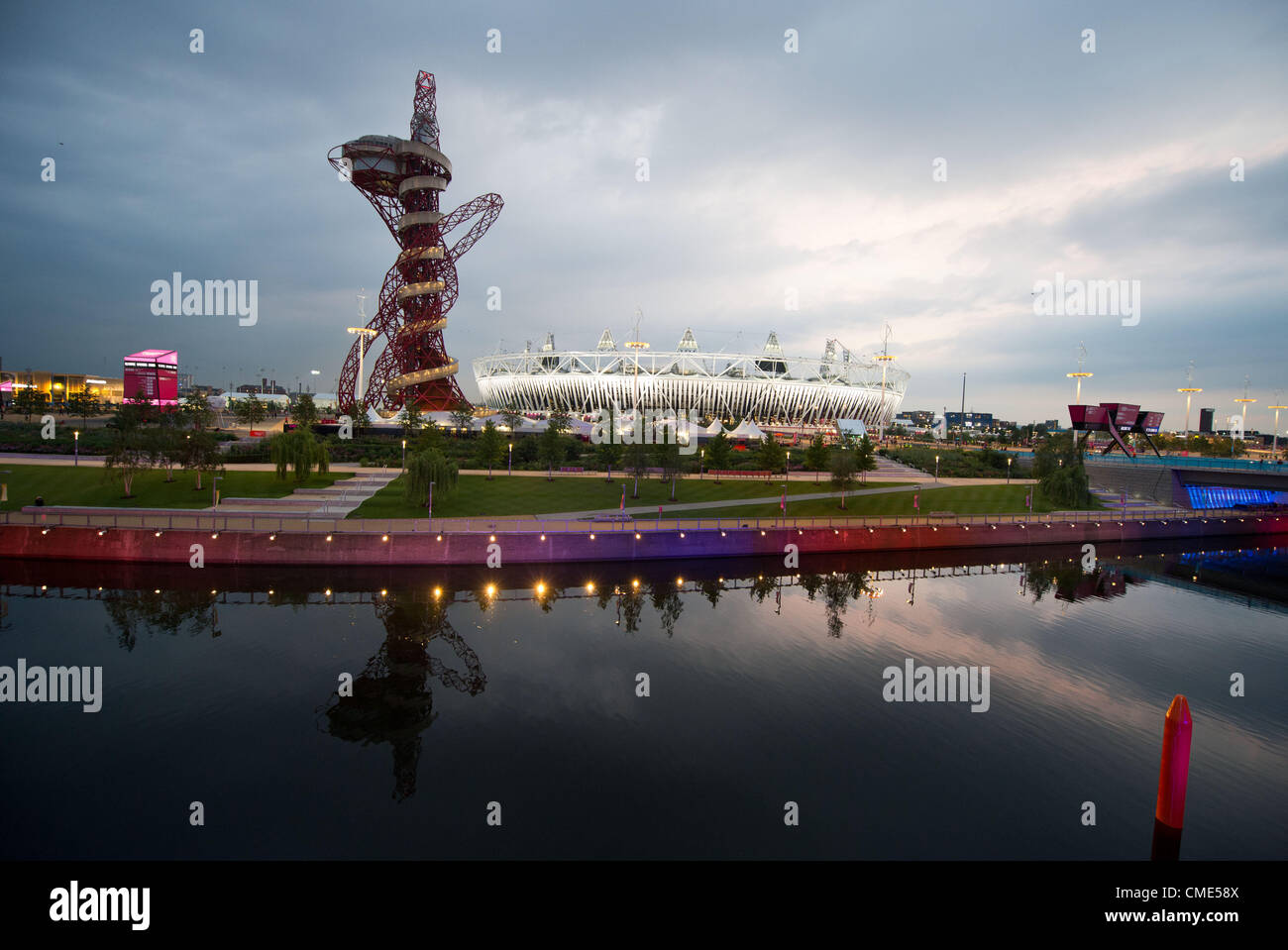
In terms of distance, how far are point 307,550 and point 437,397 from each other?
159 feet

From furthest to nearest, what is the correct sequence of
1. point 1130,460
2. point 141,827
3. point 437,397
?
point 437,397 → point 1130,460 → point 141,827

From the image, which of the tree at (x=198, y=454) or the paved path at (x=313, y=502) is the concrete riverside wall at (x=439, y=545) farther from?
the tree at (x=198, y=454)

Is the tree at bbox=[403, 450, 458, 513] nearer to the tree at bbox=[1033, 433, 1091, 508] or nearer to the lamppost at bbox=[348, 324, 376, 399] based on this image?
the tree at bbox=[1033, 433, 1091, 508]

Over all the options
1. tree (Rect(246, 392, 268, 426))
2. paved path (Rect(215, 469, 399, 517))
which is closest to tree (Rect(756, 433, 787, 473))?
paved path (Rect(215, 469, 399, 517))

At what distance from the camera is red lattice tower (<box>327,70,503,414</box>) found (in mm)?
69812

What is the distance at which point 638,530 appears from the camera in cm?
2942

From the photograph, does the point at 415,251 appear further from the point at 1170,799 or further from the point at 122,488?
the point at 1170,799

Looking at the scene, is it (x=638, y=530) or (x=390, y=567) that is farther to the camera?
(x=638, y=530)

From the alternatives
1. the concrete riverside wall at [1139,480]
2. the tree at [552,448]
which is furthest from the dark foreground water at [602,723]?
the concrete riverside wall at [1139,480]

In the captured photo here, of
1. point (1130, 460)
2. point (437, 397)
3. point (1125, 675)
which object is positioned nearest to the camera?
point (1125, 675)

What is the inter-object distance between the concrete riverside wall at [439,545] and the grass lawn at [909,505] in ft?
9.26

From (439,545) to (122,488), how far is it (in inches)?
736
